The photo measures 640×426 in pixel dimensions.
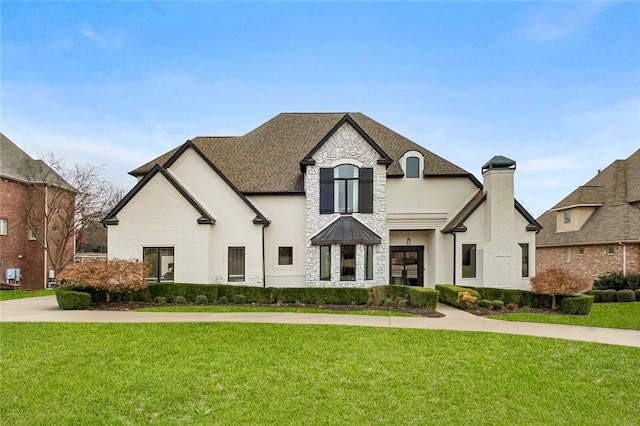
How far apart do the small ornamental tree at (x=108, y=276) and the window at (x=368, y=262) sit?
32.9ft

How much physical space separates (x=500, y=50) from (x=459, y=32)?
217 cm

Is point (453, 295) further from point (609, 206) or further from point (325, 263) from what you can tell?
point (609, 206)

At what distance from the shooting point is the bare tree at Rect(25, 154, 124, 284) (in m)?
29.1

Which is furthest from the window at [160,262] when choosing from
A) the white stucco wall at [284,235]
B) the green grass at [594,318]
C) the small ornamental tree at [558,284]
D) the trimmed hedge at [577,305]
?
the trimmed hedge at [577,305]

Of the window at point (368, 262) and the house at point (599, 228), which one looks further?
the house at point (599, 228)

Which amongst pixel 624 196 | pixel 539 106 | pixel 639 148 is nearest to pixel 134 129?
pixel 539 106

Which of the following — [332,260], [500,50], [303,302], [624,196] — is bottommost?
[303,302]

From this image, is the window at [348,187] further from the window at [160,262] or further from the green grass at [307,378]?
the green grass at [307,378]

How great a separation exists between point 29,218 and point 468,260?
3031cm

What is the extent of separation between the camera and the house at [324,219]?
1831cm

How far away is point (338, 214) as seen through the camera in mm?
19906

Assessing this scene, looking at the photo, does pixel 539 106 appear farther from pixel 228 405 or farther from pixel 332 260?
pixel 228 405

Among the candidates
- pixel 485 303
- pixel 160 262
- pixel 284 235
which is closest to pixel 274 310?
pixel 284 235

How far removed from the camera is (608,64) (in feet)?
51.6
